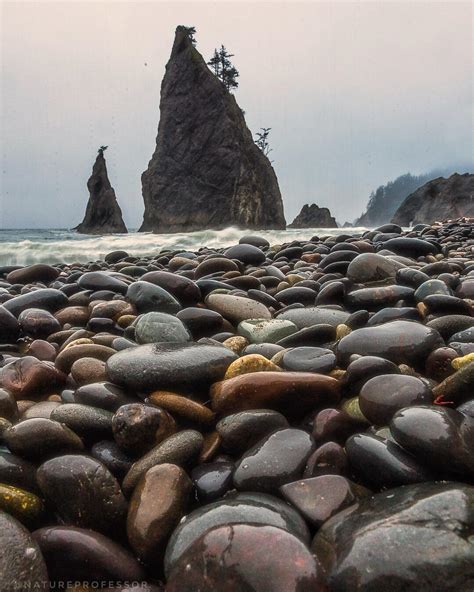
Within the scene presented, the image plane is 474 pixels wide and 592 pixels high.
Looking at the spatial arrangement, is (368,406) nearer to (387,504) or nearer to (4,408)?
(387,504)

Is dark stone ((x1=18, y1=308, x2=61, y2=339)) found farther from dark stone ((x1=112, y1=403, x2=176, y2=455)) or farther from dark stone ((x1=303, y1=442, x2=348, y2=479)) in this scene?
dark stone ((x1=303, y1=442, x2=348, y2=479))

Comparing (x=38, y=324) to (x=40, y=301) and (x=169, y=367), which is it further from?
(x=169, y=367)

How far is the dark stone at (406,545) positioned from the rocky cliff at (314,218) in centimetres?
5312

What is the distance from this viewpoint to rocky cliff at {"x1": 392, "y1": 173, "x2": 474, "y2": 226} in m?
30.2

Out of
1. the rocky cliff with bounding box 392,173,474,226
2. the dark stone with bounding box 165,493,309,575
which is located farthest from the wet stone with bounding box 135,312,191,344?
the rocky cliff with bounding box 392,173,474,226

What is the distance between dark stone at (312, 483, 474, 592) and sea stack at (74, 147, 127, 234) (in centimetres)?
4858

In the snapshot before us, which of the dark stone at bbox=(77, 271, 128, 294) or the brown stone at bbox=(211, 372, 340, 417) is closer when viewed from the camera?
the brown stone at bbox=(211, 372, 340, 417)

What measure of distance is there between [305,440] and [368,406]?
0.82 ft

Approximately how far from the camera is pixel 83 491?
1.27m

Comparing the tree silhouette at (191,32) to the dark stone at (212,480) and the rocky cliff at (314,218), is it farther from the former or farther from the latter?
the dark stone at (212,480)

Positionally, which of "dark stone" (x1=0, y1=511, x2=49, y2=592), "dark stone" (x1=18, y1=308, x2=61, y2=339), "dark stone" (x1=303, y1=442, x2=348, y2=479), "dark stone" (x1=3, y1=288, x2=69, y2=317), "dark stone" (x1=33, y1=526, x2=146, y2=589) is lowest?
"dark stone" (x1=33, y1=526, x2=146, y2=589)

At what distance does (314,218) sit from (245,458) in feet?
177

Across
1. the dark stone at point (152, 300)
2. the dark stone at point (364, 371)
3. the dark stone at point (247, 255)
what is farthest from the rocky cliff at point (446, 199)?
the dark stone at point (364, 371)

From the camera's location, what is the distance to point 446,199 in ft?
104
